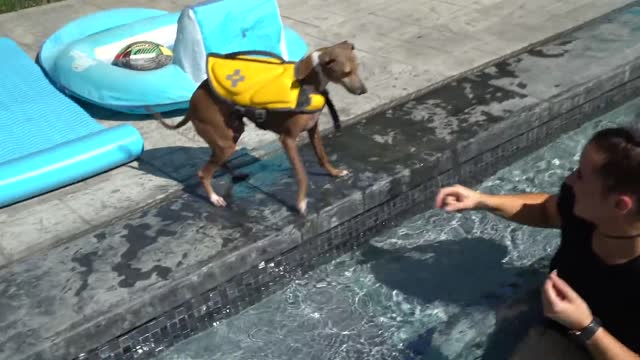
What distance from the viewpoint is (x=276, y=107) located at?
399 centimetres

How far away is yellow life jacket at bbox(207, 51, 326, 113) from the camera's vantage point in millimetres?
3967

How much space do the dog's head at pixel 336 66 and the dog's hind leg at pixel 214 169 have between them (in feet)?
2.31

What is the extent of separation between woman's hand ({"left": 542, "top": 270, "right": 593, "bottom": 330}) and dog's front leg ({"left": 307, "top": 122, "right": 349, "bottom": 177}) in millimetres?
2195

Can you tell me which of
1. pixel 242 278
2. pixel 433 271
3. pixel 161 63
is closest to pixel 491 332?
pixel 433 271

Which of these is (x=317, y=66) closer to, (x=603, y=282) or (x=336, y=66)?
(x=336, y=66)

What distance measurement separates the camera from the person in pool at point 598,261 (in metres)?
2.35

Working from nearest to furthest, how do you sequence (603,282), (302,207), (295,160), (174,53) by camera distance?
(603,282)
(295,160)
(302,207)
(174,53)

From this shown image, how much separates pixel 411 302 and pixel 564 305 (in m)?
2.06

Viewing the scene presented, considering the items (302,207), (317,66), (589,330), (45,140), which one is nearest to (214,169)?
(302,207)

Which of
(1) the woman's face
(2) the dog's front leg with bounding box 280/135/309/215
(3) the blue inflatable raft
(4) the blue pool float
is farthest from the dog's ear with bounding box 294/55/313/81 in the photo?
(4) the blue pool float

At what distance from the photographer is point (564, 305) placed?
235cm

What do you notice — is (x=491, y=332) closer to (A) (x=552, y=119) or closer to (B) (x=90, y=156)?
(A) (x=552, y=119)

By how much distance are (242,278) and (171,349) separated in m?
0.57

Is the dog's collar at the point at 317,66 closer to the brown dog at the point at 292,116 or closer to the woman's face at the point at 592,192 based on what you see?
the brown dog at the point at 292,116
